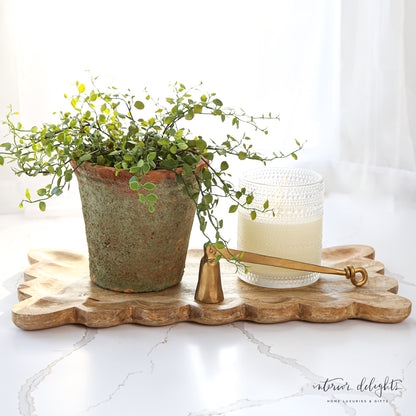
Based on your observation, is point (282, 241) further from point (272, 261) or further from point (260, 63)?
point (260, 63)

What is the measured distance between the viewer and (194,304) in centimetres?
91

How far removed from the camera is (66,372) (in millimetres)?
784

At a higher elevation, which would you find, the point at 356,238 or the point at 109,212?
the point at 109,212

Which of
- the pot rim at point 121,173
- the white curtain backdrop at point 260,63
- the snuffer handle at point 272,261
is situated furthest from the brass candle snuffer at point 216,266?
the white curtain backdrop at point 260,63

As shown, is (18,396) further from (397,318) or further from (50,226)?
(50,226)

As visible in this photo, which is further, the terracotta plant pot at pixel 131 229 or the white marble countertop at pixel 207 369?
the terracotta plant pot at pixel 131 229

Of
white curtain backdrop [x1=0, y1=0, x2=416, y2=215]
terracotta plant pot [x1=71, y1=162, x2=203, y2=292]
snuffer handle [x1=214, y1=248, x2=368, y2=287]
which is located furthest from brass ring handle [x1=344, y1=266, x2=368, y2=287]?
white curtain backdrop [x1=0, y1=0, x2=416, y2=215]

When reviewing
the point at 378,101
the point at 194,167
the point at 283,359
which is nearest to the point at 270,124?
the point at 378,101

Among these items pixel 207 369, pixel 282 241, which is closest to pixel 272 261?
pixel 282 241

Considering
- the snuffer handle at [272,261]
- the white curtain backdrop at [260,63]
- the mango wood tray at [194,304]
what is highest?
the white curtain backdrop at [260,63]

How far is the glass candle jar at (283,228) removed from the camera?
96 cm

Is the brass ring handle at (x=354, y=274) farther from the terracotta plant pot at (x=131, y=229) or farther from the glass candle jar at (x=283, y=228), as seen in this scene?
the terracotta plant pot at (x=131, y=229)

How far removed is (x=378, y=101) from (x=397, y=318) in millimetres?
879

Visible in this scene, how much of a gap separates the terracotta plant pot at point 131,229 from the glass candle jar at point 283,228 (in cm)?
10
